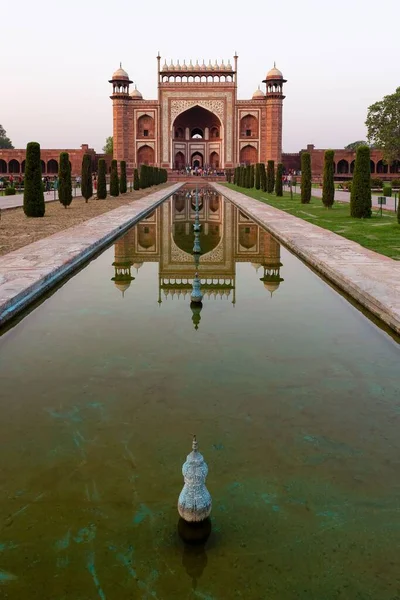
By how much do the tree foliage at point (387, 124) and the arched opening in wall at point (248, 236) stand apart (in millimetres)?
23780

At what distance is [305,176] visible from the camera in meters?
15.7

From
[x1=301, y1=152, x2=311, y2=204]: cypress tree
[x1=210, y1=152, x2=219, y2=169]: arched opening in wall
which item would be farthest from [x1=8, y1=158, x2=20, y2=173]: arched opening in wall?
[x1=301, y1=152, x2=311, y2=204]: cypress tree

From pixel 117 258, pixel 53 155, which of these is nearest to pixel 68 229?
pixel 117 258

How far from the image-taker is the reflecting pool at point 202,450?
1.66 m

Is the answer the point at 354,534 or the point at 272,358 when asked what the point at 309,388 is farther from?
the point at 354,534

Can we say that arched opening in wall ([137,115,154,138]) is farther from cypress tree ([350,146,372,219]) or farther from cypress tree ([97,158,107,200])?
cypress tree ([350,146,372,219])

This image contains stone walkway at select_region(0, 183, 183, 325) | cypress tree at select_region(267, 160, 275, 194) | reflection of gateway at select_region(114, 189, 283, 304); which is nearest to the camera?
stone walkway at select_region(0, 183, 183, 325)

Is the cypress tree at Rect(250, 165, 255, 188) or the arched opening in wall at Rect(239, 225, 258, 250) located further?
the cypress tree at Rect(250, 165, 255, 188)

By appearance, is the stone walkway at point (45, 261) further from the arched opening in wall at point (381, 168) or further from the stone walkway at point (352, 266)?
the arched opening in wall at point (381, 168)

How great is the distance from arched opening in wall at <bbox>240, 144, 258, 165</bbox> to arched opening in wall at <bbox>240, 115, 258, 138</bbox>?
0.89m

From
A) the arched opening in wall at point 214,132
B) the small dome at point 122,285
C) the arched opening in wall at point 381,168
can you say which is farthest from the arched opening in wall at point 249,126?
the small dome at point 122,285

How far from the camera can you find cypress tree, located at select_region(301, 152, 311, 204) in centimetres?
1550

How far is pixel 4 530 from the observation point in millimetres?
1831

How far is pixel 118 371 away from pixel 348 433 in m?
1.27
